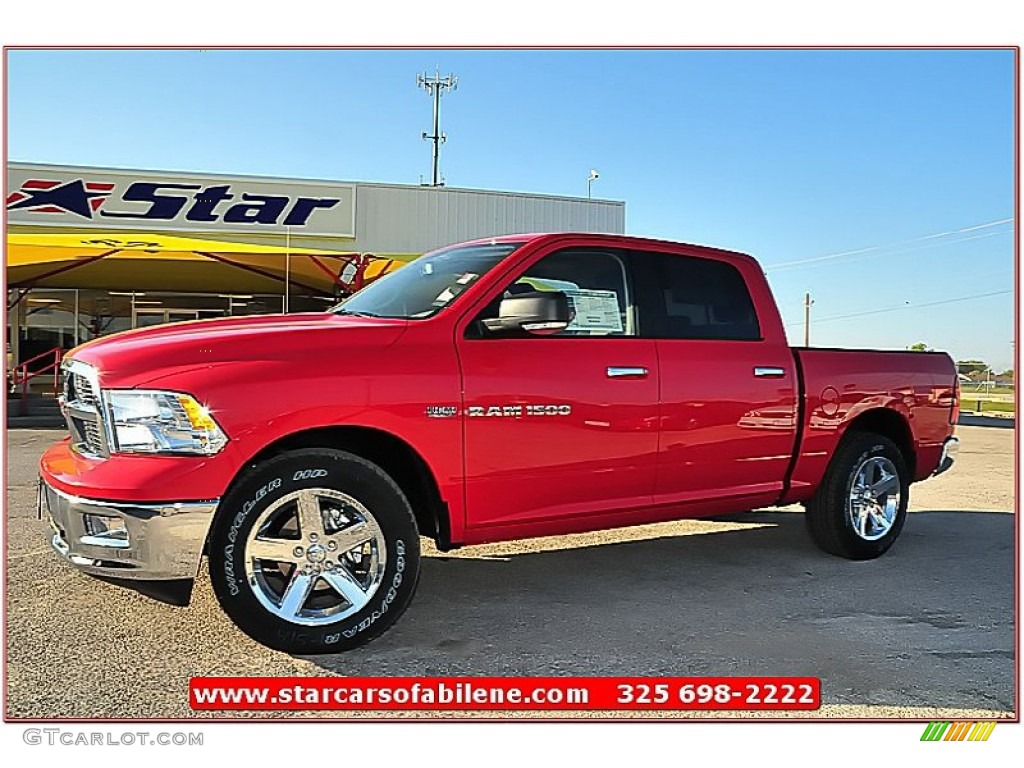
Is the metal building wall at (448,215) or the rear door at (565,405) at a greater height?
the metal building wall at (448,215)

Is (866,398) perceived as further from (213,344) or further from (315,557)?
(213,344)

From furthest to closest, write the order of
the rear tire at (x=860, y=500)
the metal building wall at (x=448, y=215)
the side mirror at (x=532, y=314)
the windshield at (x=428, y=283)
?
the metal building wall at (x=448, y=215), the rear tire at (x=860, y=500), the windshield at (x=428, y=283), the side mirror at (x=532, y=314)

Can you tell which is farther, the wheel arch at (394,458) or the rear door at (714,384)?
the rear door at (714,384)

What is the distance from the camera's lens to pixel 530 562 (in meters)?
5.23

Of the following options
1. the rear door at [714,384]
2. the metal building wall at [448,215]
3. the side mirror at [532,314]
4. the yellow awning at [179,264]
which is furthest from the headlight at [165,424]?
the metal building wall at [448,215]

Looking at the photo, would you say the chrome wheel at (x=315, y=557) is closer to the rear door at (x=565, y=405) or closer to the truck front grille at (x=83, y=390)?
the rear door at (x=565, y=405)

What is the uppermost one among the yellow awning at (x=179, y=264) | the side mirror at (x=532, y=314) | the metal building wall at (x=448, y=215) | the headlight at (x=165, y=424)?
the metal building wall at (x=448, y=215)

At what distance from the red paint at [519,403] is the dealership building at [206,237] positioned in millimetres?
3865

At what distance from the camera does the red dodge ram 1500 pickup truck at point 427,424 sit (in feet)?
11.1

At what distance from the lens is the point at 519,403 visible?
13.1 feet

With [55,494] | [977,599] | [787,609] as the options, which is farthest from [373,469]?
[977,599]

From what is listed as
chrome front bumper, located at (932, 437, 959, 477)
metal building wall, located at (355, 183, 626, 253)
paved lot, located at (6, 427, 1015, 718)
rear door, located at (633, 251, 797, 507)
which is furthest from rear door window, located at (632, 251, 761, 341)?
metal building wall, located at (355, 183, 626, 253)

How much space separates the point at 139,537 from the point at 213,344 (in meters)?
0.78

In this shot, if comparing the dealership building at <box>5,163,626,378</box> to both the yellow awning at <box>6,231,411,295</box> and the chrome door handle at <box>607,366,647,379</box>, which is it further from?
the chrome door handle at <box>607,366,647,379</box>
